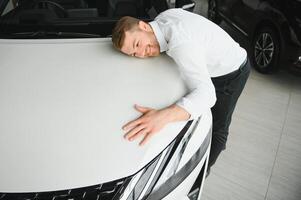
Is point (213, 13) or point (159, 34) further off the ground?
point (159, 34)

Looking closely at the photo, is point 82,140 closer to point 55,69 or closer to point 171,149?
point 171,149

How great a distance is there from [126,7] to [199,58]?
100 cm

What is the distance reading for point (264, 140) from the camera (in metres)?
2.43

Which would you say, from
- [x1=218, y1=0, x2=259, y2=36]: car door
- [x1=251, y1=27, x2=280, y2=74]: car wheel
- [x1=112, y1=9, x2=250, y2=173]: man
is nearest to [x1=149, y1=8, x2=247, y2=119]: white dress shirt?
[x1=112, y1=9, x2=250, y2=173]: man

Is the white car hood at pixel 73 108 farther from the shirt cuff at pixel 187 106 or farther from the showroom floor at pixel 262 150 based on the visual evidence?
the showroom floor at pixel 262 150

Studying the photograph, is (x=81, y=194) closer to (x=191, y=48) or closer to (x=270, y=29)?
(x=191, y=48)

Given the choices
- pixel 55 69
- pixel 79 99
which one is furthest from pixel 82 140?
pixel 55 69

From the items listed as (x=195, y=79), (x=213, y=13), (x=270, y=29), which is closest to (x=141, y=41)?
(x=195, y=79)

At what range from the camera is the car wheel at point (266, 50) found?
10.4 ft

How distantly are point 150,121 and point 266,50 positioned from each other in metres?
2.53

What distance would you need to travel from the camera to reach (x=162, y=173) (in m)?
1.17

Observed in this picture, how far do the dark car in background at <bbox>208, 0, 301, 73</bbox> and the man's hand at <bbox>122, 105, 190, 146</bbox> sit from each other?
214 centimetres

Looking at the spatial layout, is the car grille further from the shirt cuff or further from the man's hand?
the shirt cuff

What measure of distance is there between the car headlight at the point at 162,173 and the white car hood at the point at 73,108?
0.09 feet
